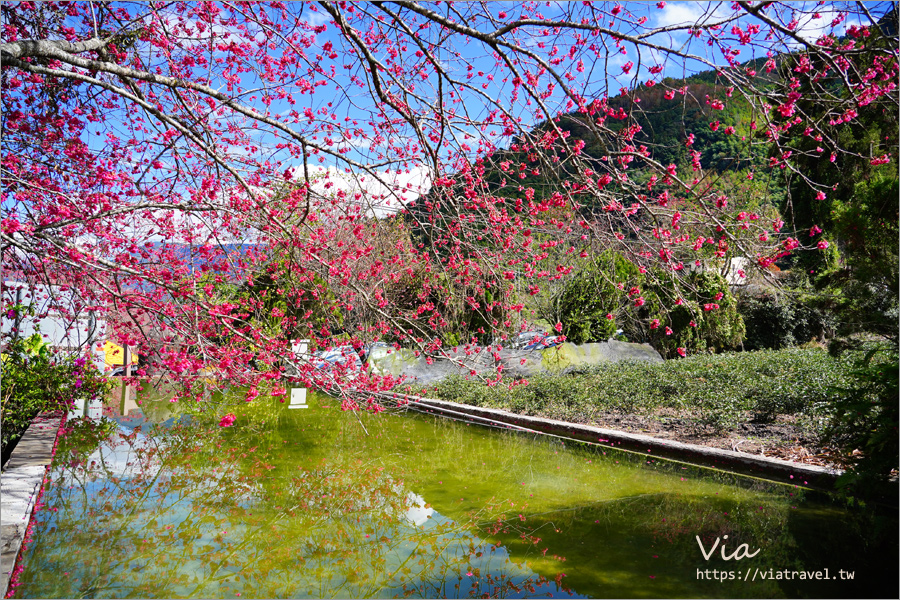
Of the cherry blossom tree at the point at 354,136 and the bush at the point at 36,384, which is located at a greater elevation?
the cherry blossom tree at the point at 354,136

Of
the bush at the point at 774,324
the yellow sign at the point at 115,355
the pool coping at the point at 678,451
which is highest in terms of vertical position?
the bush at the point at 774,324

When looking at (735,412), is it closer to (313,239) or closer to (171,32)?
(313,239)

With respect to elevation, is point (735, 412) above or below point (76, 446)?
above

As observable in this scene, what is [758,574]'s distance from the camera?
310 cm

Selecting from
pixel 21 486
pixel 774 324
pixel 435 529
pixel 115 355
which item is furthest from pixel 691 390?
pixel 115 355

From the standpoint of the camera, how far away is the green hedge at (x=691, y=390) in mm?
6016

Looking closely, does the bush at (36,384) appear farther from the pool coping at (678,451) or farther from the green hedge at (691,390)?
the green hedge at (691,390)

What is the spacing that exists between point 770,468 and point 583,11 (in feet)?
12.0

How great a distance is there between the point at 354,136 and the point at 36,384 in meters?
4.78

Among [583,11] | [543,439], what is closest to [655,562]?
[583,11]

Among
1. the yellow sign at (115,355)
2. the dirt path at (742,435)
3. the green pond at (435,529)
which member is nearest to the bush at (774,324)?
the dirt path at (742,435)

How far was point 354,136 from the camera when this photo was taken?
4.12 metres

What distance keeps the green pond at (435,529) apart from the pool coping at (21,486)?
0.16 m

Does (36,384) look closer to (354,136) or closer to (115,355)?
(354,136)
